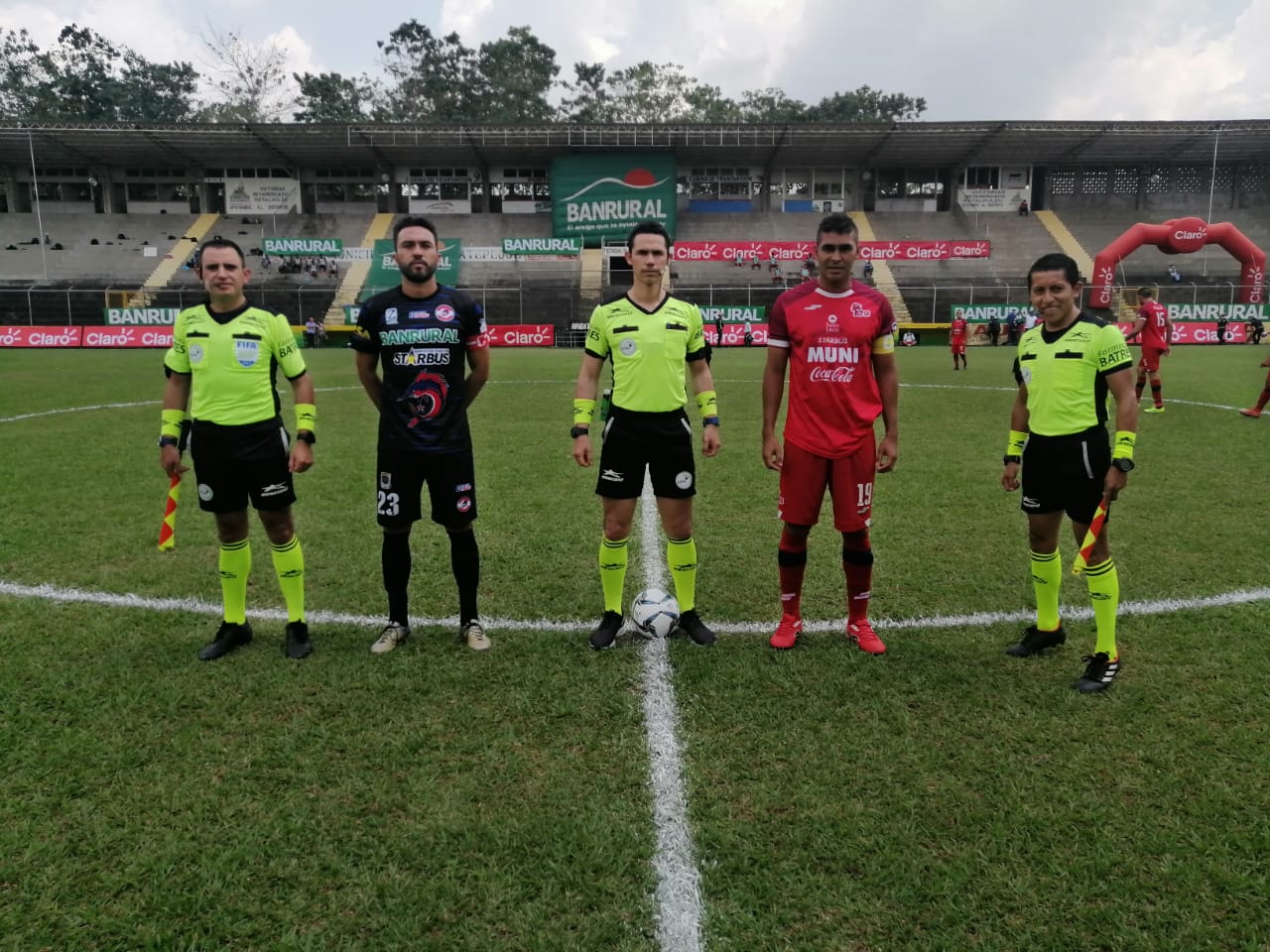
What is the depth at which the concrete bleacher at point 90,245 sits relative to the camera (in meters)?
43.7

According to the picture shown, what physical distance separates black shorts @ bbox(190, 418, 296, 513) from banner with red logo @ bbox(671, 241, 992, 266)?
37582 mm

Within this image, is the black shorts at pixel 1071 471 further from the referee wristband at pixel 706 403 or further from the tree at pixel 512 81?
the tree at pixel 512 81

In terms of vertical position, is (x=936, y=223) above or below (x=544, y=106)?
below

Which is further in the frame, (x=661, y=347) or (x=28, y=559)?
(x=28, y=559)

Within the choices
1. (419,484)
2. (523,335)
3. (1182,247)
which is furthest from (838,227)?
(1182,247)

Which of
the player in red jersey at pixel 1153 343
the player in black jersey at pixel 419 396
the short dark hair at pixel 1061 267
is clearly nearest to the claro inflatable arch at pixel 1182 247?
the player in red jersey at pixel 1153 343

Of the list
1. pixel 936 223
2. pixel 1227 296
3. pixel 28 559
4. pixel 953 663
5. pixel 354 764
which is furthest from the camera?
pixel 936 223

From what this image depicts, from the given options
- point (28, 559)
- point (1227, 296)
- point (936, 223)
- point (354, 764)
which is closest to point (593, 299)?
point (936, 223)

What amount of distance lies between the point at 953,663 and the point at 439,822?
2796 mm

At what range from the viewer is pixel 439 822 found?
3045mm

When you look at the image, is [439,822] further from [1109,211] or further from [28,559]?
[1109,211]

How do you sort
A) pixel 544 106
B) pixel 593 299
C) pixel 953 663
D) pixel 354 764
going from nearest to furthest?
1. pixel 354 764
2. pixel 953 663
3. pixel 593 299
4. pixel 544 106

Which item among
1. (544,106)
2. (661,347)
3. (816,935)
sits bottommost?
(816,935)

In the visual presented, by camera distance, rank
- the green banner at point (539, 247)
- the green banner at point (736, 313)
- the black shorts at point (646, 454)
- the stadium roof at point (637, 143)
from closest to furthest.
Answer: the black shorts at point (646, 454), the green banner at point (736, 313), the green banner at point (539, 247), the stadium roof at point (637, 143)
